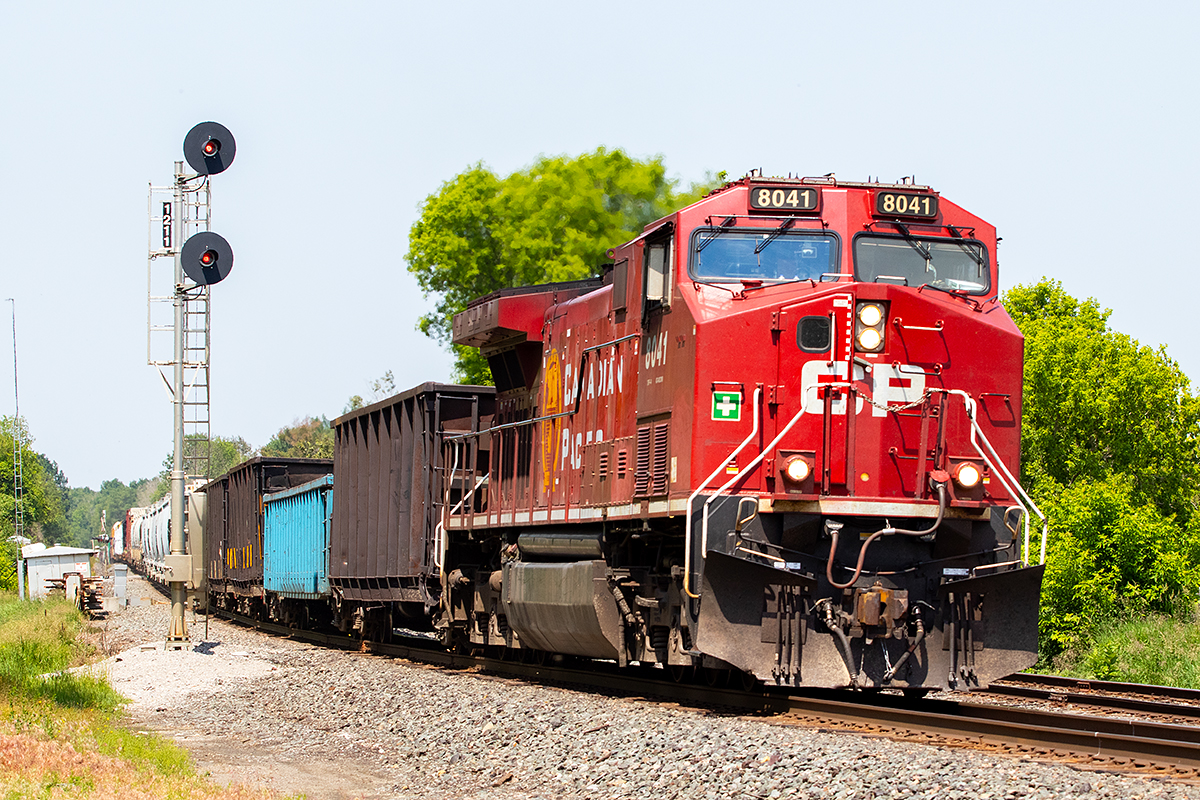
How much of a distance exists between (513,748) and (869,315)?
4382 millimetres

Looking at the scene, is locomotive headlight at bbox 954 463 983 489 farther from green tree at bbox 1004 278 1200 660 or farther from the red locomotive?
green tree at bbox 1004 278 1200 660

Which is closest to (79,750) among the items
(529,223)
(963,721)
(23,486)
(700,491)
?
(700,491)

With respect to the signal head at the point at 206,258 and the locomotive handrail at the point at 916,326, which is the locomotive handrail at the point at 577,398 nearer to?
the locomotive handrail at the point at 916,326

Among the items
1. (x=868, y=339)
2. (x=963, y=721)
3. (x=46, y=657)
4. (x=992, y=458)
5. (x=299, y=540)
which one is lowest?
(x=46, y=657)

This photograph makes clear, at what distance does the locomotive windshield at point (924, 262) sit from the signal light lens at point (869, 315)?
0.37m

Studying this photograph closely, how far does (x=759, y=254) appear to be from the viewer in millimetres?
10805

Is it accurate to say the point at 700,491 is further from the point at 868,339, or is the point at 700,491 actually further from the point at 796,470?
the point at 868,339

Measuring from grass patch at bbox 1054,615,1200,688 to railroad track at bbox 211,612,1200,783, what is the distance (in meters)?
2.58

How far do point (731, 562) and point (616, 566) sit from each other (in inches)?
94.0

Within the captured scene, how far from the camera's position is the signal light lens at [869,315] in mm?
10352

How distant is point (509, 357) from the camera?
1627 centimetres

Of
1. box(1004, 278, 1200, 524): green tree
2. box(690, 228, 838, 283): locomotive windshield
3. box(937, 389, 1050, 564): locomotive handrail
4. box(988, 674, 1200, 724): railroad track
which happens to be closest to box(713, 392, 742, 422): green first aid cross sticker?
box(690, 228, 838, 283): locomotive windshield

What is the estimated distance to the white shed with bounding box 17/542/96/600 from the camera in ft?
125

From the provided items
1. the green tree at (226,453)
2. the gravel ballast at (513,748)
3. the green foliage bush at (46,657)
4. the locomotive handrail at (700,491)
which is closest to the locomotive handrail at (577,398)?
the locomotive handrail at (700,491)
